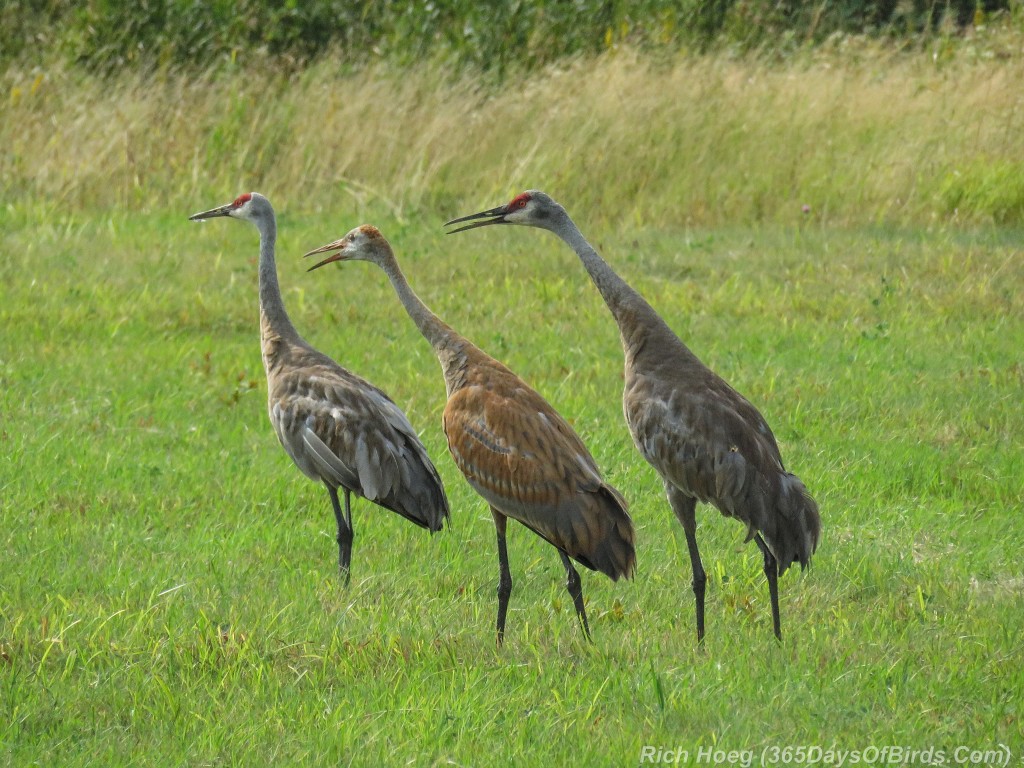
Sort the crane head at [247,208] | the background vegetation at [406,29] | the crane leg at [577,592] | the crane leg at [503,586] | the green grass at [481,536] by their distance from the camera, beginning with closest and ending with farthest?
1. the green grass at [481,536]
2. the crane leg at [577,592]
3. the crane leg at [503,586]
4. the crane head at [247,208]
5. the background vegetation at [406,29]

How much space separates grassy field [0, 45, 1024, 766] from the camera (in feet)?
14.0

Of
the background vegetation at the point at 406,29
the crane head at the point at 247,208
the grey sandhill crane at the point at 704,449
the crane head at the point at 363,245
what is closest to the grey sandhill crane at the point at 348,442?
the crane head at the point at 363,245

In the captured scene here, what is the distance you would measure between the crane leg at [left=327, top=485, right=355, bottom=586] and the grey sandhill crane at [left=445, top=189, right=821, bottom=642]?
120 centimetres

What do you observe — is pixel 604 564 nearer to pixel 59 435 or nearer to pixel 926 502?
pixel 926 502

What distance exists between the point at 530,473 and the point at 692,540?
0.62 meters

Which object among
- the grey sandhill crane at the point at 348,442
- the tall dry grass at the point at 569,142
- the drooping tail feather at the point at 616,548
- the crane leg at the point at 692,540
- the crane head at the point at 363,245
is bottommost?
the tall dry grass at the point at 569,142

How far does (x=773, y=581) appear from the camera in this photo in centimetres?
493

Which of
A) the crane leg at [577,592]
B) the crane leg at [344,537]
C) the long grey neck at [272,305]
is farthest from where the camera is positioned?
the long grey neck at [272,305]

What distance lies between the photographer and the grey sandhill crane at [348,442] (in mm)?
5668

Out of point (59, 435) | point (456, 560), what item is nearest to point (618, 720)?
point (456, 560)

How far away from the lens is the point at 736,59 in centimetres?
1447

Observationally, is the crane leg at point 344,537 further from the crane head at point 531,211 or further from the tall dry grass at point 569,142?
the tall dry grass at point 569,142

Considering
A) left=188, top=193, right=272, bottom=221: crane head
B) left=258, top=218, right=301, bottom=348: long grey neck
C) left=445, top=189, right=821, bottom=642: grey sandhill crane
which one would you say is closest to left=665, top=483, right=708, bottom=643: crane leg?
left=445, top=189, right=821, bottom=642: grey sandhill crane

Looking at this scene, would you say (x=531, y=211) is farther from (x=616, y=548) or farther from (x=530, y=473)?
(x=616, y=548)
